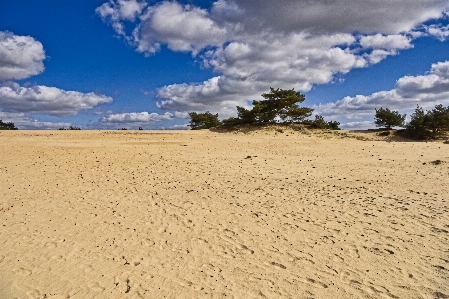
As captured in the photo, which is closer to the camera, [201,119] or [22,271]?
[22,271]

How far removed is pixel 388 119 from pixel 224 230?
26500mm

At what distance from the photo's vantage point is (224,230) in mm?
6727

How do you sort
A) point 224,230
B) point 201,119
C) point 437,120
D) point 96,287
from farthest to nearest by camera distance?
point 201,119
point 437,120
point 224,230
point 96,287

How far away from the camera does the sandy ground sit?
4.77m

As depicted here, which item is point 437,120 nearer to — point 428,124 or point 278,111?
point 428,124

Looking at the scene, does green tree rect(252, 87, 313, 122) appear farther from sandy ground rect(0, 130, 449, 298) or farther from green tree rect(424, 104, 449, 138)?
sandy ground rect(0, 130, 449, 298)

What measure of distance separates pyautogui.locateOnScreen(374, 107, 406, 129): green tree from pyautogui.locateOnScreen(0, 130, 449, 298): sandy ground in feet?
51.6

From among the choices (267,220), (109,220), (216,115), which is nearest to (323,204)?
(267,220)

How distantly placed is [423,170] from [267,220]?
27.5ft

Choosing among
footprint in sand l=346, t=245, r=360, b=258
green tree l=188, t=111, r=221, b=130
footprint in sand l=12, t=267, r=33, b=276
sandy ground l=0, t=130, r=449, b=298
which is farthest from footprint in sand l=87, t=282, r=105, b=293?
green tree l=188, t=111, r=221, b=130

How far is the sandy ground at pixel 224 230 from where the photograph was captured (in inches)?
188

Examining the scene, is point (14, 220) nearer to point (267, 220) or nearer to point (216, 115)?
point (267, 220)

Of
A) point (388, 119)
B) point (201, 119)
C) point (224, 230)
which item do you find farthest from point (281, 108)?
point (224, 230)

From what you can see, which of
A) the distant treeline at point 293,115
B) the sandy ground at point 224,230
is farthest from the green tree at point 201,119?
the sandy ground at point 224,230
